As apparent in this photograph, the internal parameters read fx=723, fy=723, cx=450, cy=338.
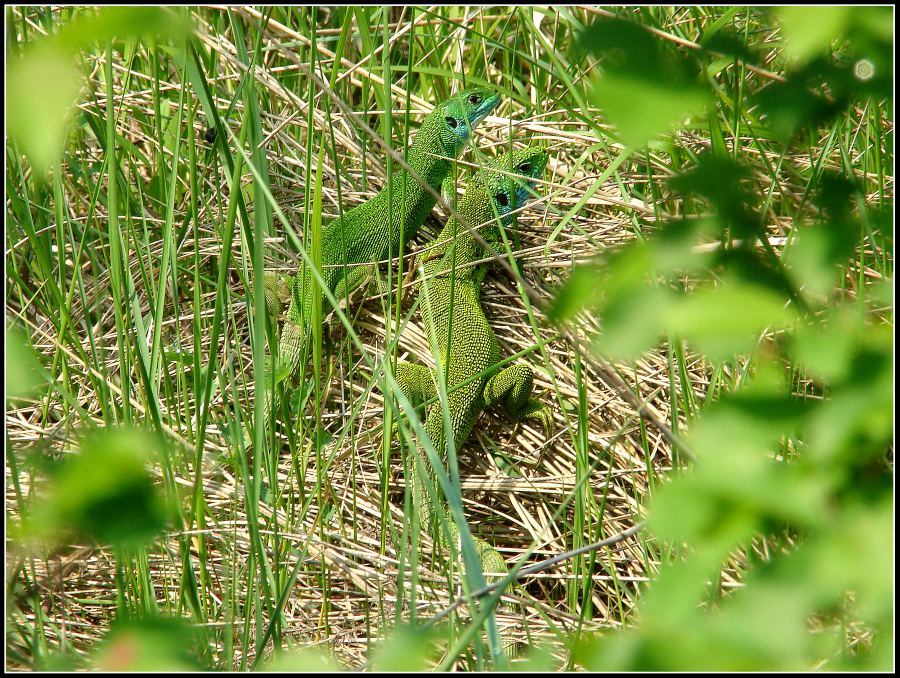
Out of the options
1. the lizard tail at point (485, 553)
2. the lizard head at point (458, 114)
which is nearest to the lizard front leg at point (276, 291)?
the lizard tail at point (485, 553)

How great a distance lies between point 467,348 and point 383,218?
0.87 m

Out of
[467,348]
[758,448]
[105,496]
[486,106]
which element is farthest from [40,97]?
[486,106]

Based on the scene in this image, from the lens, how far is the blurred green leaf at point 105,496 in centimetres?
65

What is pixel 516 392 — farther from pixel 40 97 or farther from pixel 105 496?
pixel 40 97

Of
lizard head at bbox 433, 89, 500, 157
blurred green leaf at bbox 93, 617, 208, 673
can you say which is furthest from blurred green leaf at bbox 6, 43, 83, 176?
lizard head at bbox 433, 89, 500, 157

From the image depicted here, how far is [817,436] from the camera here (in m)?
0.67

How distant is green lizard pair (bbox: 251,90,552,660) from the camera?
3189 millimetres

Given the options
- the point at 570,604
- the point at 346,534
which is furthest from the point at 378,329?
the point at 570,604

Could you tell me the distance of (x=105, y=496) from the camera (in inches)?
26.2

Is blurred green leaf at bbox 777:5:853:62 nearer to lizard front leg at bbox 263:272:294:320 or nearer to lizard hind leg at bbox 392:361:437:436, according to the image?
lizard front leg at bbox 263:272:294:320

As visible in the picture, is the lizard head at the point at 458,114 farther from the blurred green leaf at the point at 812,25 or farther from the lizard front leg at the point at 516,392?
the blurred green leaf at the point at 812,25

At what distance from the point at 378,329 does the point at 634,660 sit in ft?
9.23

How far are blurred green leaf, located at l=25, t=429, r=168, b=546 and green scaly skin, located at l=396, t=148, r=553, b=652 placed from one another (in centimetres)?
224

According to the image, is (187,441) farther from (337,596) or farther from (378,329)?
(378,329)
